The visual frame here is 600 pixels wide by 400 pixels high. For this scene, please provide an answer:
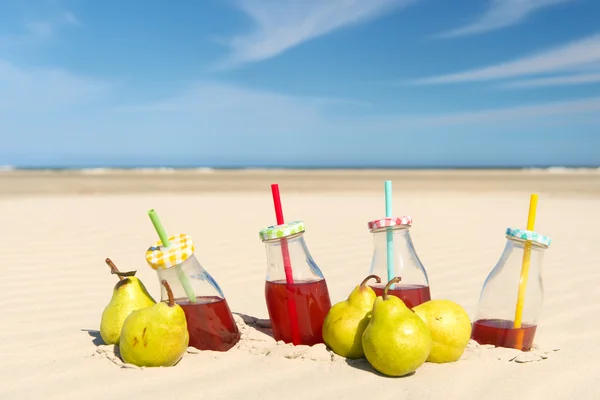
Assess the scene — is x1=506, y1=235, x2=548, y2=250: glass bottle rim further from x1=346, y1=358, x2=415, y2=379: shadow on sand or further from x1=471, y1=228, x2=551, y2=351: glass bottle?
x1=346, y1=358, x2=415, y2=379: shadow on sand

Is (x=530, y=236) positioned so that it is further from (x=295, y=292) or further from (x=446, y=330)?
(x=295, y=292)

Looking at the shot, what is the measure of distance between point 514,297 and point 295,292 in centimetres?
111

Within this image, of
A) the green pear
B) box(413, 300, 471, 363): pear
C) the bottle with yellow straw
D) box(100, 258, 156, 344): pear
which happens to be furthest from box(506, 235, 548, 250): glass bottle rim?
box(100, 258, 156, 344): pear

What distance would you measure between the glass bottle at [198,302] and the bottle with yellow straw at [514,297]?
4.29ft

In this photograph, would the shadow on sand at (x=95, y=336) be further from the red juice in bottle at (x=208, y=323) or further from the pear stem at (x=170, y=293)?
the pear stem at (x=170, y=293)

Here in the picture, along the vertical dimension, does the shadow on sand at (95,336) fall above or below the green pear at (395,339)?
below

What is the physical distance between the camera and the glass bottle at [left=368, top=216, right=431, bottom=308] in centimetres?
305

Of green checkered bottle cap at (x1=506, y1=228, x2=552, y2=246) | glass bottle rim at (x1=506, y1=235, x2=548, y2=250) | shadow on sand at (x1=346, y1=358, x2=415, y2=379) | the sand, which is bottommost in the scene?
the sand

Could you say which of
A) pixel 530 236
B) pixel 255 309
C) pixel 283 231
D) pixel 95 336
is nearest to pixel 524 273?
pixel 530 236

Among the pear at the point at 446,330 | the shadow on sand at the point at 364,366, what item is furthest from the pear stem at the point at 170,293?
the pear at the point at 446,330

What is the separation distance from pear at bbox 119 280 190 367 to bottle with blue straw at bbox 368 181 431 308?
3.27 ft

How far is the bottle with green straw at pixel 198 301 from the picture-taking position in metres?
2.90

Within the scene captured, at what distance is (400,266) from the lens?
3139 millimetres

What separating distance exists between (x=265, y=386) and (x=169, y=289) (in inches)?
24.0
